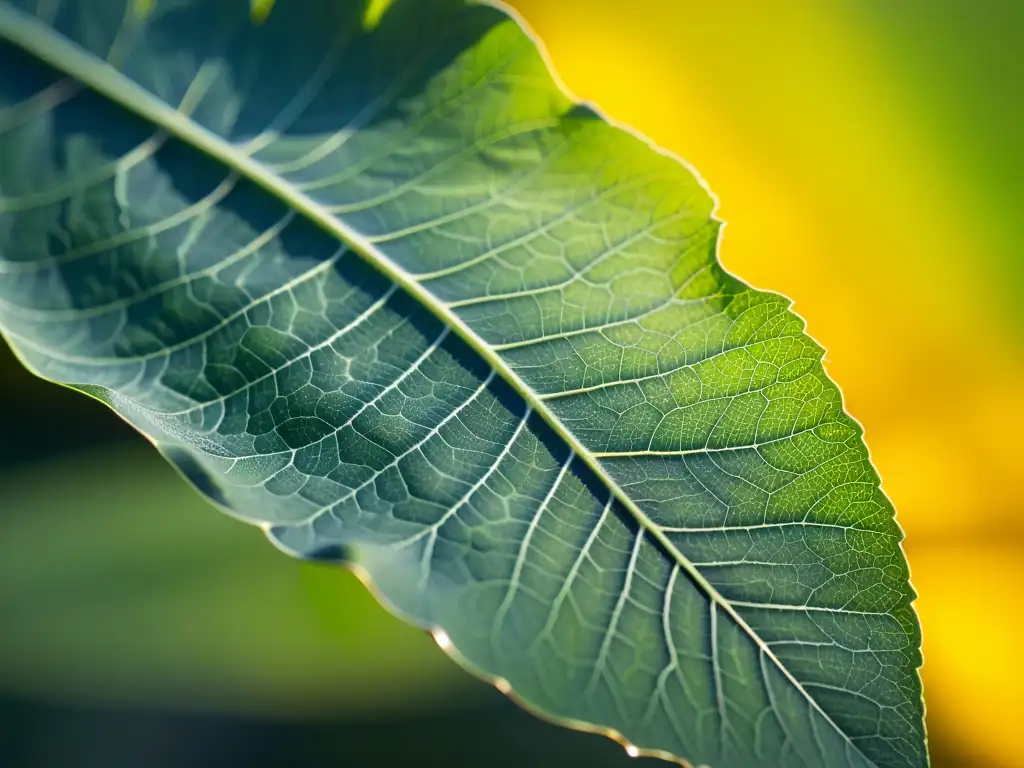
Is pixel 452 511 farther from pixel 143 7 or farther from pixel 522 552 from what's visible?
pixel 143 7

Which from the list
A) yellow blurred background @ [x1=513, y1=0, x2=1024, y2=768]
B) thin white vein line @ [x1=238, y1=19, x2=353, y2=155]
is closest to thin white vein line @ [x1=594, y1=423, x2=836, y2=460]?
thin white vein line @ [x1=238, y1=19, x2=353, y2=155]

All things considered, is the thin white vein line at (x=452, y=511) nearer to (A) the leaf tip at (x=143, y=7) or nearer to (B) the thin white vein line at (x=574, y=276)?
(B) the thin white vein line at (x=574, y=276)

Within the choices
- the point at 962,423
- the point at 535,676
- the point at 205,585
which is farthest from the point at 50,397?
the point at 962,423

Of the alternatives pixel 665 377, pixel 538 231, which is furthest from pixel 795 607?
pixel 538 231

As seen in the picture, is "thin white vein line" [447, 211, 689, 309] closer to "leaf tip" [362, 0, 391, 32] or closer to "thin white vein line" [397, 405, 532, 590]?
"thin white vein line" [397, 405, 532, 590]

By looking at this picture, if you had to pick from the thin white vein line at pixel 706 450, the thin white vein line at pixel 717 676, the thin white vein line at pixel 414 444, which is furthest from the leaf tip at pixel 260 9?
the thin white vein line at pixel 717 676

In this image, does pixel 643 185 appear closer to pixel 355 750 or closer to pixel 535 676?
pixel 535 676
